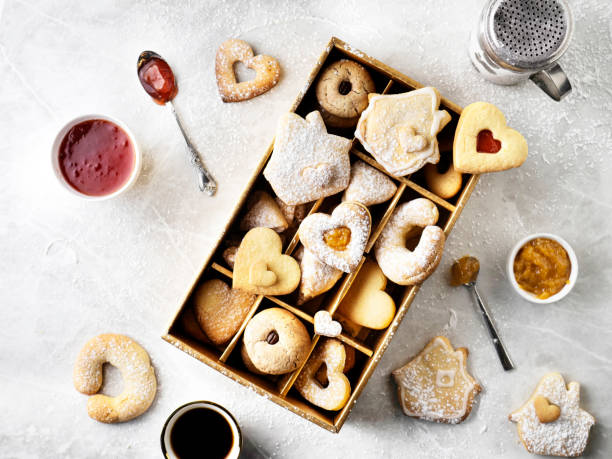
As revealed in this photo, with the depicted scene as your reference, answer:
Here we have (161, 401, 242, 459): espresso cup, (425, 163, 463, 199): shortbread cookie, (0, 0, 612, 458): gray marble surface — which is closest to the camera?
(425, 163, 463, 199): shortbread cookie

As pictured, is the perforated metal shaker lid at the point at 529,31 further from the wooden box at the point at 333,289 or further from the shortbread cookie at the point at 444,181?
the shortbread cookie at the point at 444,181

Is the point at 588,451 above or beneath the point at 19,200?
above

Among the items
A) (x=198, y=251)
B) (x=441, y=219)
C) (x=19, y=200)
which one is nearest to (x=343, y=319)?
(x=441, y=219)

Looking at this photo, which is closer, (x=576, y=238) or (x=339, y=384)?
(x=339, y=384)

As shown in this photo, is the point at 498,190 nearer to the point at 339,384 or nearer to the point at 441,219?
the point at 441,219

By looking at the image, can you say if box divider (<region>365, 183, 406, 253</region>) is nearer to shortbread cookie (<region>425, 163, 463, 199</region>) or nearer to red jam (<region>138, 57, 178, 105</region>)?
shortbread cookie (<region>425, 163, 463, 199</region>)

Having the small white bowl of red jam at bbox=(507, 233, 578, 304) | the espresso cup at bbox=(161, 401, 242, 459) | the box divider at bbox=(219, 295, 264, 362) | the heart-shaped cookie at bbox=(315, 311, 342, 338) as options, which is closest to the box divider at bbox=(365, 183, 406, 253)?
the heart-shaped cookie at bbox=(315, 311, 342, 338)
